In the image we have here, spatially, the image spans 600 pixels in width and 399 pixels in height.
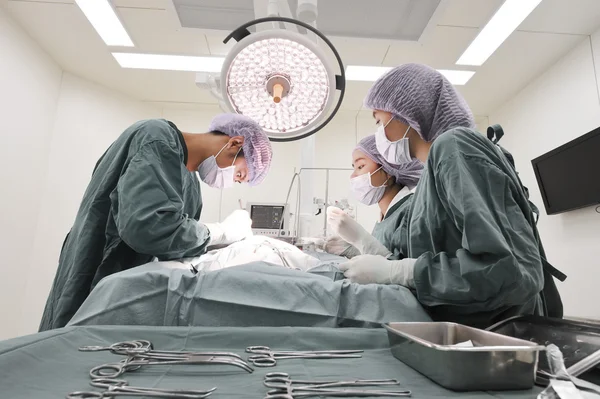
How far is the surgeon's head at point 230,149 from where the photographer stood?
1784 millimetres

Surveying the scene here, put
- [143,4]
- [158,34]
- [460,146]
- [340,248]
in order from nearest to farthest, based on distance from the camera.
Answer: [460,146] < [340,248] < [143,4] < [158,34]

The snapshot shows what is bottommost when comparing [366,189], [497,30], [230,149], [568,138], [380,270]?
[380,270]

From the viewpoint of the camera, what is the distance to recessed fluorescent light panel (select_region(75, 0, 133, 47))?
2.45 metres

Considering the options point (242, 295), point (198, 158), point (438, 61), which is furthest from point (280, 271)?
point (438, 61)

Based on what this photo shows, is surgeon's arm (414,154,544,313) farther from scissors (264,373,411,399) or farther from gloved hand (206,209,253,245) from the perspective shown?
gloved hand (206,209,253,245)

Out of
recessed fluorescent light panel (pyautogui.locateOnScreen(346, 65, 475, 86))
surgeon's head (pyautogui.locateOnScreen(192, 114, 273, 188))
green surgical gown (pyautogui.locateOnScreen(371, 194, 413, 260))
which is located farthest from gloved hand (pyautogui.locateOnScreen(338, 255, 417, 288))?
recessed fluorescent light panel (pyautogui.locateOnScreen(346, 65, 475, 86))

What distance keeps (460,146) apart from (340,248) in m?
1.45

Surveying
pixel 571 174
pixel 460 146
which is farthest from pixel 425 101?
pixel 571 174

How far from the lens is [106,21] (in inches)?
105

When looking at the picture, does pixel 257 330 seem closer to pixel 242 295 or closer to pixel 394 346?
pixel 242 295

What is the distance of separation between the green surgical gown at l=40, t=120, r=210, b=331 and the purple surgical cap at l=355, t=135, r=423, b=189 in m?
1.02

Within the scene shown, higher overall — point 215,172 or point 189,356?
point 215,172

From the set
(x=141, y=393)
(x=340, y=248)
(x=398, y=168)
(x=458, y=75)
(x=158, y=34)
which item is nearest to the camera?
(x=141, y=393)

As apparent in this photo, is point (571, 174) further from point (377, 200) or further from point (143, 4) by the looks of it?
point (143, 4)
